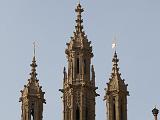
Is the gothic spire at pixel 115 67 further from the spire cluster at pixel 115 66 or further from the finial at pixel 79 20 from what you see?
the finial at pixel 79 20

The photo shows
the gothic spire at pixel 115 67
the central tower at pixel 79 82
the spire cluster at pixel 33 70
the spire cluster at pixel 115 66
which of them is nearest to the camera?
the central tower at pixel 79 82

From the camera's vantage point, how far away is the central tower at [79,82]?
218 feet

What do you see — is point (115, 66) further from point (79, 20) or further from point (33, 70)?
point (33, 70)

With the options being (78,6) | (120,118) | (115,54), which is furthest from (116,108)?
(78,6)

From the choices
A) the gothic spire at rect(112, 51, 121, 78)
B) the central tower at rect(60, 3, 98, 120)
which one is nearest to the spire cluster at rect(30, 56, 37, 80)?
the central tower at rect(60, 3, 98, 120)

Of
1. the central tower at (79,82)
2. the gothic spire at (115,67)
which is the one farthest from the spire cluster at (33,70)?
the gothic spire at (115,67)

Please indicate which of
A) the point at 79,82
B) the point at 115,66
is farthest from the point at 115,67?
the point at 79,82

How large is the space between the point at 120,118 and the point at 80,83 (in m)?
4.67

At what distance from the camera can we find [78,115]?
218 ft

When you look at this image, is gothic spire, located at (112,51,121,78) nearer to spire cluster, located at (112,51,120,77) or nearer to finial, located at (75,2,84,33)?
spire cluster, located at (112,51,120,77)

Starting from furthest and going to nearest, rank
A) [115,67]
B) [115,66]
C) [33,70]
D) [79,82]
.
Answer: [33,70] → [115,66] → [115,67] → [79,82]

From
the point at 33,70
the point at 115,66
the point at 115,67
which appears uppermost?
the point at 115,66

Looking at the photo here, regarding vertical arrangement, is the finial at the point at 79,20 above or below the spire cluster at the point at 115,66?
above

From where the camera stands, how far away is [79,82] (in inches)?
2653
